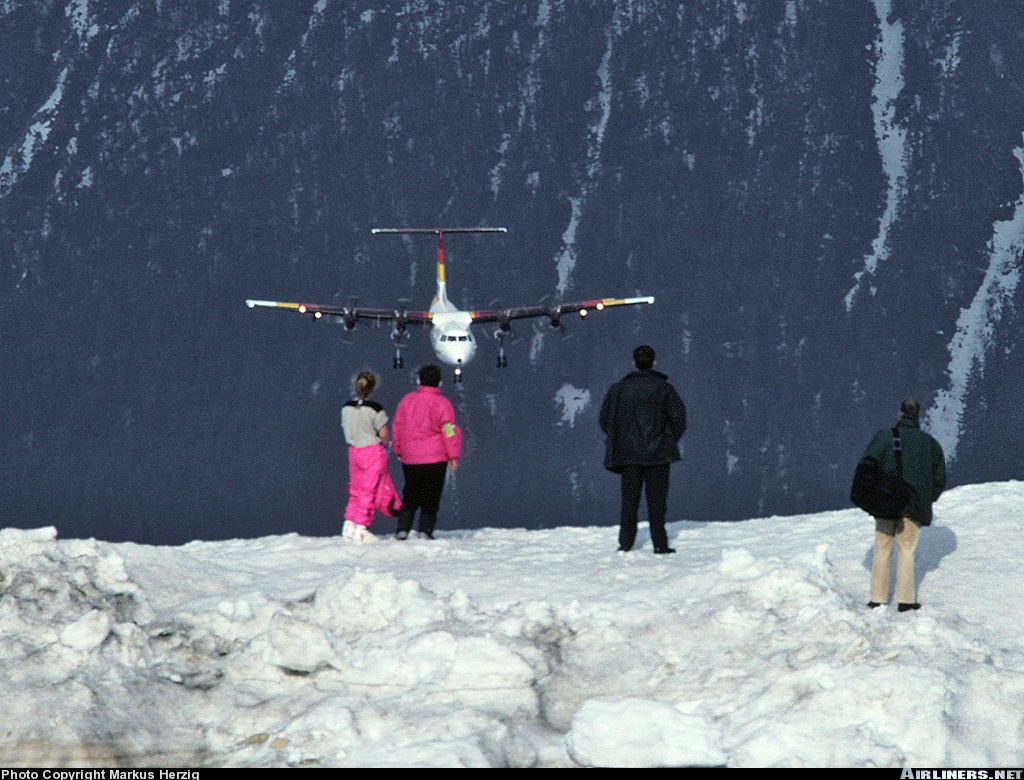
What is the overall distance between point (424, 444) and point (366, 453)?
646 millimetres

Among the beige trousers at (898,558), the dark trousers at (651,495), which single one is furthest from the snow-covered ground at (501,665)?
the dark trousers at (651,495)

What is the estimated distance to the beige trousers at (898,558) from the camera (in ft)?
36.2

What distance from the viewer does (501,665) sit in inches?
381

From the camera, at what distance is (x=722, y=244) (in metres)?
155

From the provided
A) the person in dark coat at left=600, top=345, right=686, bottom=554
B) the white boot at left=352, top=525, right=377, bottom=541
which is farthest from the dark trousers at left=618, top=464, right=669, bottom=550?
the white boot at left=352, top=525, right=377, bottom=541

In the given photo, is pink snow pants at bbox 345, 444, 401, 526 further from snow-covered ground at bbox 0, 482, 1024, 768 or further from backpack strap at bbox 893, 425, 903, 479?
backpack strap at bbox 893, 425, 903, 479

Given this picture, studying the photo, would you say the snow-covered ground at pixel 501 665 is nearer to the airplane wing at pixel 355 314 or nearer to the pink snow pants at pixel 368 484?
the pink snow pants at pixel 368 484

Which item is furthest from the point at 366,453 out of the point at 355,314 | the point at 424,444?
the point at 355,314

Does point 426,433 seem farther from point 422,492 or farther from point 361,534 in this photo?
point 361,534

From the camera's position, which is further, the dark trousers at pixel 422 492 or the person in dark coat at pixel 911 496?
the dark trousers at pixel 422 492

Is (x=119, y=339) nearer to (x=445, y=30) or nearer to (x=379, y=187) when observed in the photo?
(x=379, y=187)

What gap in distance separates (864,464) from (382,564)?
180 inches

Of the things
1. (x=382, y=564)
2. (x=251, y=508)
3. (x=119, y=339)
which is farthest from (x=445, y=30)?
(x=382, y=564)

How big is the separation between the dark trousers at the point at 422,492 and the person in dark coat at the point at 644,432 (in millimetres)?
2101
